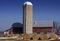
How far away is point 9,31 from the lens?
41.0m

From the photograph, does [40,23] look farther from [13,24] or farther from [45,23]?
[13,24]

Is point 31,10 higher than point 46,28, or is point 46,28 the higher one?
point 31,10

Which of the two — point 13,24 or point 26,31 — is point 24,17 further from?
A: point 13,24

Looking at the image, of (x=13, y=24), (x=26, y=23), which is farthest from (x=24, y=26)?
(x=13, y=24)

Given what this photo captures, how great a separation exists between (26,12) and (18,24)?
6.88 metres

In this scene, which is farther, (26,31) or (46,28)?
(46,28)

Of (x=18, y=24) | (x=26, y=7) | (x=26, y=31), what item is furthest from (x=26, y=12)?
(x=18, y=24)

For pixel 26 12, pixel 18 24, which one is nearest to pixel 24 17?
pixel 26 12

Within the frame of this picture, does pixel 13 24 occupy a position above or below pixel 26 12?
below

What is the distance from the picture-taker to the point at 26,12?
34844mm

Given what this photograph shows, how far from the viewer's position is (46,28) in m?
40.2

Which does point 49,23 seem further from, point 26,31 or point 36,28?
point 26,31

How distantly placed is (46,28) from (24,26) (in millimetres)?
6748

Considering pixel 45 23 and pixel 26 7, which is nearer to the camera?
pixel 26 7
